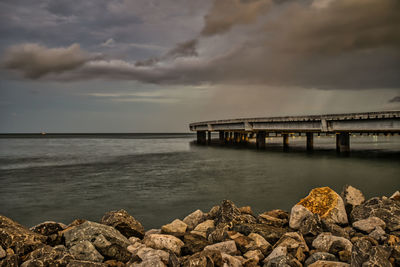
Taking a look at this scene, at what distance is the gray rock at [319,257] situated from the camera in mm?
6367

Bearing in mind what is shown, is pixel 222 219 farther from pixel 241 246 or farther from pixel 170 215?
pixel 170 215

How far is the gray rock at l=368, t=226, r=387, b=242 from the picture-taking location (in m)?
7.39

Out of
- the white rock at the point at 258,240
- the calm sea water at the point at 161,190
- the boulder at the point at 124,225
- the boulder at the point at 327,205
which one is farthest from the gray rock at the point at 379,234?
the boulder at the point at 124,225

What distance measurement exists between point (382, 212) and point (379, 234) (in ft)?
5.07

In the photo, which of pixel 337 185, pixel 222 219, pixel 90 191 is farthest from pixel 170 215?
pixel 337 185

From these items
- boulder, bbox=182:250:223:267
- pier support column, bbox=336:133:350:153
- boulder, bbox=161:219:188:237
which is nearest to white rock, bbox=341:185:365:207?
boulder, bbox=161:219:188:237

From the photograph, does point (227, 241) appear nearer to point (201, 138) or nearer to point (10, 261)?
point (10, 261)

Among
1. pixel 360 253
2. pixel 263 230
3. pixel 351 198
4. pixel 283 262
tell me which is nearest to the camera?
pixel 360 253

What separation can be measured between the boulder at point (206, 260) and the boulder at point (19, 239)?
384cm

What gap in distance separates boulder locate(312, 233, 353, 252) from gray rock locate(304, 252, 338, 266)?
1.65 ft

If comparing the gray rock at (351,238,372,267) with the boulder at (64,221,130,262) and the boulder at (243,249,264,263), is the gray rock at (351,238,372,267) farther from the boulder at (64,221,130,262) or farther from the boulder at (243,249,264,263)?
the boulder at (64,221,130,262)

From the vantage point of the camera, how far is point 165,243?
7168mm

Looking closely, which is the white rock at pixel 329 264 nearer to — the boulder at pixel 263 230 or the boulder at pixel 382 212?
the boulder at pixel 263 230

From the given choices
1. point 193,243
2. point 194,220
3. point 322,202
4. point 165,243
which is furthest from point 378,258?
point 194,220
